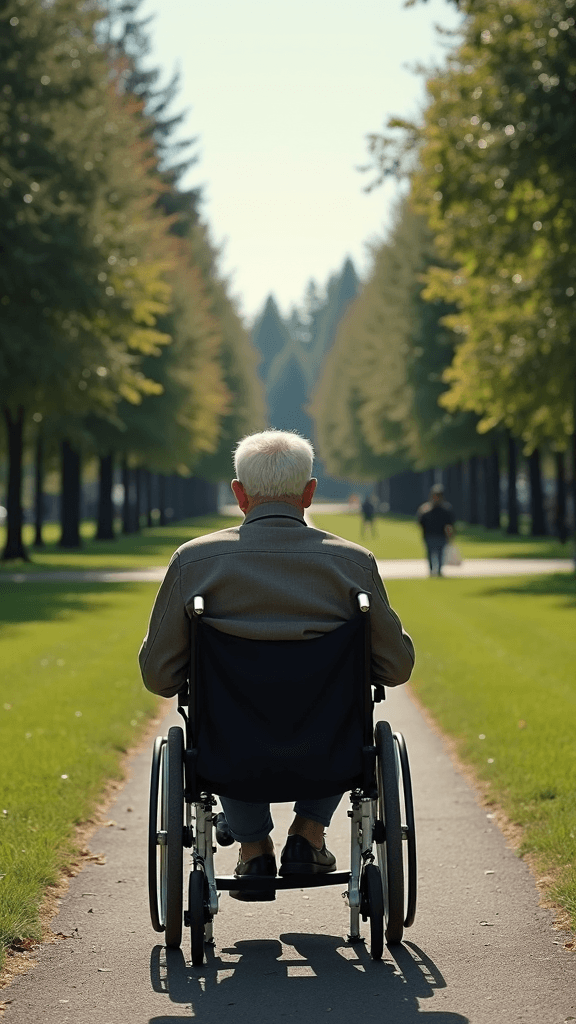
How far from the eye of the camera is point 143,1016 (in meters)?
4.15

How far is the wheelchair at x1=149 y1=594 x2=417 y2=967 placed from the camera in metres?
4.57

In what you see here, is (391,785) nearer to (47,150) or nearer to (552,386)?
(552,386)

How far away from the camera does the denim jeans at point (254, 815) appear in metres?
4.85

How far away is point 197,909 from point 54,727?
5308 millimetres

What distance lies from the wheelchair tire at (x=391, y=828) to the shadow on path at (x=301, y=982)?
0.16 meters

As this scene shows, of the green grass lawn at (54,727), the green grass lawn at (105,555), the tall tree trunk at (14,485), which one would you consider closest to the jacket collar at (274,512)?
the green grass lawn at (54,727)

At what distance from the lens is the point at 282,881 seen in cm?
468

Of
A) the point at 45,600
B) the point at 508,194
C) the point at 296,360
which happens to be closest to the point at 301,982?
the point at 45,600

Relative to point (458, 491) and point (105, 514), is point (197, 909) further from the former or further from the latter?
point (458, 491)

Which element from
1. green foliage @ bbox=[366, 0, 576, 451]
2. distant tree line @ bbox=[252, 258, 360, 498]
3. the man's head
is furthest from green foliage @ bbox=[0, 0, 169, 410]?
distant tree line @ bbox=[252, 258, 360, 498]

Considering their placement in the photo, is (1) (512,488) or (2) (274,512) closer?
(2) (274,512)

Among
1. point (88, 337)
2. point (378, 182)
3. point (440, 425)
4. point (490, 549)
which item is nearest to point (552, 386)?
point (378, 182)

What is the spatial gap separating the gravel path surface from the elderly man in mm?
330

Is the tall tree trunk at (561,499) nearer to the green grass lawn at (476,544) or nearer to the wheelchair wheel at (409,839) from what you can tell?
the green grass lawn at (476,544)
